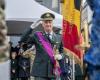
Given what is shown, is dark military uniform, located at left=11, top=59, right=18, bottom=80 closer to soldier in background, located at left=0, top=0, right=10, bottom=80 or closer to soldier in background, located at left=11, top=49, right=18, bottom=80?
soldier in background, located at left=11, top=49, right=18, bottom=80

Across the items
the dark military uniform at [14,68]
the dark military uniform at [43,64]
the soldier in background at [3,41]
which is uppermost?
the soldier in background at [3,41]

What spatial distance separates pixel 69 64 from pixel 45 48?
190 centimetres

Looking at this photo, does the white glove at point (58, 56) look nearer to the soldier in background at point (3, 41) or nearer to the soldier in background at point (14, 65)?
the soldier in background at point (3, 41)

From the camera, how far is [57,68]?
22.2ft

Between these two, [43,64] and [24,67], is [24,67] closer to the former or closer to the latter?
[24,67]

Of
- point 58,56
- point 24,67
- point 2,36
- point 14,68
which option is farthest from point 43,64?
point 14,68

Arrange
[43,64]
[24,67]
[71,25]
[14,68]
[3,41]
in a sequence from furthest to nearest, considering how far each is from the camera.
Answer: [14,68] < [24,67] < [71,25] < [43,64] < [3,41]

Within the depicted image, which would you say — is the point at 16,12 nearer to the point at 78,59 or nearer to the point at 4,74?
the point at 78,59

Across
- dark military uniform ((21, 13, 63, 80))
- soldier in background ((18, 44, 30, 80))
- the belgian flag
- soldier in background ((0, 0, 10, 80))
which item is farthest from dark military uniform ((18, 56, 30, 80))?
soldier in background ((0, 0, 10, 80))

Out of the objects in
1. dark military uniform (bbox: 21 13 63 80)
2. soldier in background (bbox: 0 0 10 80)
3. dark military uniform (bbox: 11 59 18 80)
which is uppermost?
soldier in background (bbox: 0 0 10 80)

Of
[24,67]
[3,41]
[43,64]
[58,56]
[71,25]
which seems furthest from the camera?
[24,67]

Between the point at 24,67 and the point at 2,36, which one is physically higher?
the point at 2,36

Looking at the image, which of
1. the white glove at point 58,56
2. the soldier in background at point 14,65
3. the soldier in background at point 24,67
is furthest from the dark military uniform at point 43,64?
the soldier in background at point 14,65

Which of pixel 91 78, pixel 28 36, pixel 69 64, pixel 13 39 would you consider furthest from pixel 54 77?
pixel 13 39
